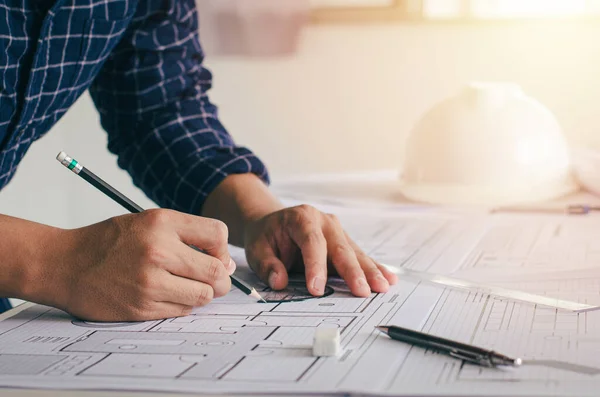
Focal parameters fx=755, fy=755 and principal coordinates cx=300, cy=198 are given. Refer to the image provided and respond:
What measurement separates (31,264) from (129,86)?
46 centimetres

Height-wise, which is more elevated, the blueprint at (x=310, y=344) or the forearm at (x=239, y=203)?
the forearm at (x=239, y=203)

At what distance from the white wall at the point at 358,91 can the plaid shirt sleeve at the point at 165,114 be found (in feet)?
3.17

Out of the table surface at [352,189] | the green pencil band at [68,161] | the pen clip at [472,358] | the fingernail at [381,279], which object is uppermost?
the green pencil band at [68,161]

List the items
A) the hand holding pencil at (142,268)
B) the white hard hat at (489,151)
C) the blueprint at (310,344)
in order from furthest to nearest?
1. the white hard hat at (489,151)
2. the hand holding pencil at (142,268)
3. the blueprint at (310,344)

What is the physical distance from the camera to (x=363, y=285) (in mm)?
728

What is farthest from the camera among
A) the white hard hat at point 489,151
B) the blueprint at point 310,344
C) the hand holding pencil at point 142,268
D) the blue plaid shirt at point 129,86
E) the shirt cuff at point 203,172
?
the white hard hat at point 489,151

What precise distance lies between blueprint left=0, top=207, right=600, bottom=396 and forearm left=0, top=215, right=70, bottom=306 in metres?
0.03

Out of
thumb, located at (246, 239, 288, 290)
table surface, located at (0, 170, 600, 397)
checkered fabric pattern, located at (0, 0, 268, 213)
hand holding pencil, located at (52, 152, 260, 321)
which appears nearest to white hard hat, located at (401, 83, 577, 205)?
table surface, located at (0, 170, 600, 397)

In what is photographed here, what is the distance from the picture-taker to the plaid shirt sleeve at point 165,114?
1.02 m

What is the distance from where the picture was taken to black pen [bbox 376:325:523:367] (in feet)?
1.68

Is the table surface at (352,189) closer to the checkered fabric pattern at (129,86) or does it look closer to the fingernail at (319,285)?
the checkered fabric pattern at (129,86)

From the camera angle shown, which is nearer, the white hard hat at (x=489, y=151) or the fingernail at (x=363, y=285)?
the fingernail at (x=363, y=285)

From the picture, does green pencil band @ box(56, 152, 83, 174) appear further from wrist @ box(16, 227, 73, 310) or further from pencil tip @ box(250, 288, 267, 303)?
pencil tip @ box(250, 288, 267, 303)

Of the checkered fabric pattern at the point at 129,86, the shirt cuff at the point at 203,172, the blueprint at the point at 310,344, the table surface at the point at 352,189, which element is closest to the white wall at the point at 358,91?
the table surface at the point at 352,189
